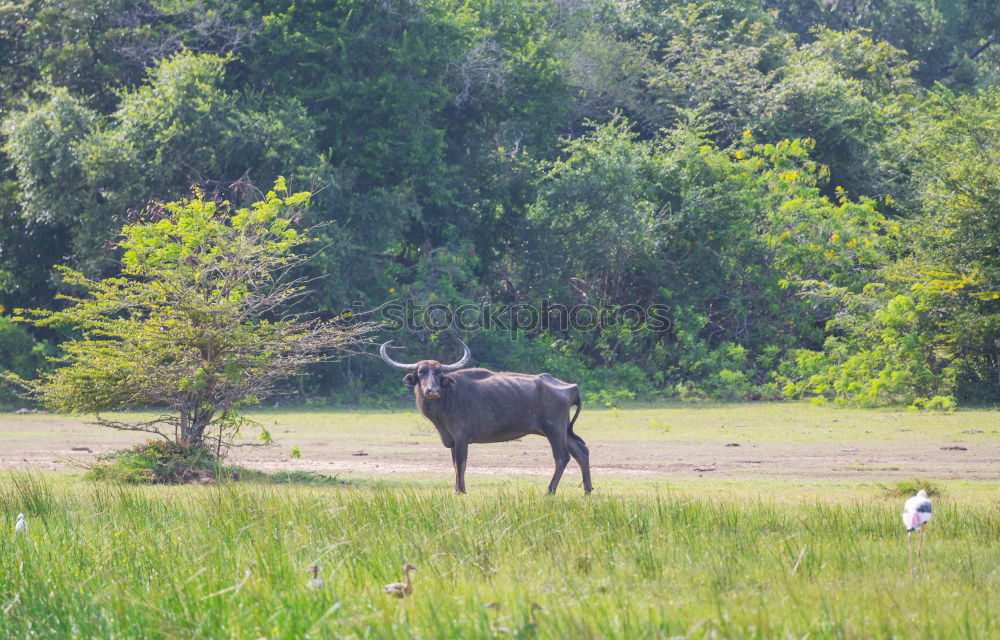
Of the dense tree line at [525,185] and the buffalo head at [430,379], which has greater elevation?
the dense tree line at [525,185]

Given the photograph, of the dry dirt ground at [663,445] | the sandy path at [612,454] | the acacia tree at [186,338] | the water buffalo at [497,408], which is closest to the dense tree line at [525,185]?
the dry dirt ground at [663,445]

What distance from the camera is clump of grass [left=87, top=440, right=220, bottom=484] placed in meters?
14.1

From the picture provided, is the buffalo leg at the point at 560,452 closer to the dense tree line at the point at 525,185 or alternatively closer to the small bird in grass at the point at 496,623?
the small bird in grass at the point at 496,623

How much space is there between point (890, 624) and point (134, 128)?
73.8ft

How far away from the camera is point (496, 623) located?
253 inches

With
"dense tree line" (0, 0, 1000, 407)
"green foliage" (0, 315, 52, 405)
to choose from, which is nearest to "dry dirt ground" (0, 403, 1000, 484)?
"green foliage" (0, 315, 52, 405)

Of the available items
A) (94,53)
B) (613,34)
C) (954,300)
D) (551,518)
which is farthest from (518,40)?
(551,518)

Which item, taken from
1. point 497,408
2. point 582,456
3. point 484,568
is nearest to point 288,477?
point 497,408

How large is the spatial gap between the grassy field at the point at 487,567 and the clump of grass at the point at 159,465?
2095mm

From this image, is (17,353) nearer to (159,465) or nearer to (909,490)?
(159,465)

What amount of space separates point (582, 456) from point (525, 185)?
17184 millimetres

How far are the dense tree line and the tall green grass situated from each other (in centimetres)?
1433

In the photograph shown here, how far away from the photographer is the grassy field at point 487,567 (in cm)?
640

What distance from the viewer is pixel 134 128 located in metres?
25.6
